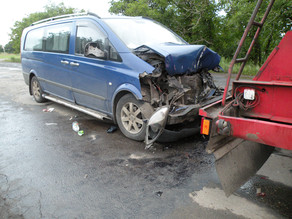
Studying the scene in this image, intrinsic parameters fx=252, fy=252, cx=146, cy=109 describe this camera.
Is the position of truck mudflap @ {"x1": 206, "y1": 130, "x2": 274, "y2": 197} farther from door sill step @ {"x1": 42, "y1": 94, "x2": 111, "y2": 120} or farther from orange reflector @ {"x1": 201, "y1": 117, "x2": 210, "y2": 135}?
door sill step @ {"x1": 42, "y1": 94, "x2": 111, "y2": 120}

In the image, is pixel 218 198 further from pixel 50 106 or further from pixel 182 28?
pixel 182 28

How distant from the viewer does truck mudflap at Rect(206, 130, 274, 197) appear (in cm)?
271

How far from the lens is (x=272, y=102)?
2635 millimetres

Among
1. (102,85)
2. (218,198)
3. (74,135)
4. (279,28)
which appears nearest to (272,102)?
(218,198)

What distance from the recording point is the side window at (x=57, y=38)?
17.9ft

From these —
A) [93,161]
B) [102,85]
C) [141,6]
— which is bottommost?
[93,161]

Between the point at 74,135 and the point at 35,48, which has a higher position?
the point at 35,48

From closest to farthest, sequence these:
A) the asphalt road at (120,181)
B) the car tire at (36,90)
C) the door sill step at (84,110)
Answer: the asphalt road at (120,181) < the door sill step at (84,110) < the car tire at (36,90)

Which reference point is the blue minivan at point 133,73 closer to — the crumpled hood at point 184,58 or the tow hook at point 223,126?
the crumpled hood at point 184,58

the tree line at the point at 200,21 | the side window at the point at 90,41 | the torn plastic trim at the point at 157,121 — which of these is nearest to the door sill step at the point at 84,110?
the side window at the point at 90,41

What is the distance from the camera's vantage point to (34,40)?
22.5 feet

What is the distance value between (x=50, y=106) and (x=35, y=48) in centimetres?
160

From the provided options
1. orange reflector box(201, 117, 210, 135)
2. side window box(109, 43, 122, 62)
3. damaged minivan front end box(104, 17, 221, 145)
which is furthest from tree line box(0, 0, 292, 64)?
orange reflector box(201, 117, 210, 135)

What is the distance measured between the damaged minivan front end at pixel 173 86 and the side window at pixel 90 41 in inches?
28.5
